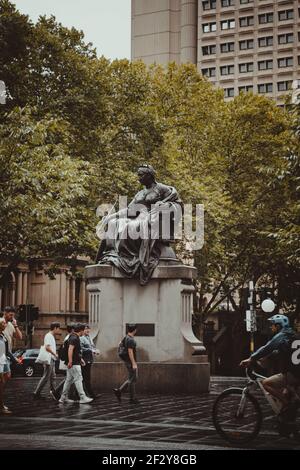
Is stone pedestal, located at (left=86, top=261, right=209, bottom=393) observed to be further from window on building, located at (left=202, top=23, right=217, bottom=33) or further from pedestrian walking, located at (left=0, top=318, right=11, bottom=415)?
window on building, located at (left=202, top=23, right=217, bottom=33)

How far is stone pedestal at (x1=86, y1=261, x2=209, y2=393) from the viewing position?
1741cm

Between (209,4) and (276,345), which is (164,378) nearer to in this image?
(276,345)

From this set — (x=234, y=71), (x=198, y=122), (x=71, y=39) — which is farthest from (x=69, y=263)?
(x=234, y=71)

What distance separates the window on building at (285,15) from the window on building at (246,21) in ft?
9.58

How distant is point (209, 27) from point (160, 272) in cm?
7521

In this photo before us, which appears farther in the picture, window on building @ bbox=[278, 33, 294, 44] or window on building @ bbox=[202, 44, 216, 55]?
window on building @ bbox=[202, 44, 216, 55]

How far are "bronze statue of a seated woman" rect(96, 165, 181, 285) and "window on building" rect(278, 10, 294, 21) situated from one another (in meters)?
72.3

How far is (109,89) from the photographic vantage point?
34844mm

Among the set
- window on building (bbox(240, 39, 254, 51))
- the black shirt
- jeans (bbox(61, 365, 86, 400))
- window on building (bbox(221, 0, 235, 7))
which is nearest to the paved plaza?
jeans (bbox(61, 365, 86, 400))

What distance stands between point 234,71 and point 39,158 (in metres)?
64.4

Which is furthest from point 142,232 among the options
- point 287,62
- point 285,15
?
point 285,15

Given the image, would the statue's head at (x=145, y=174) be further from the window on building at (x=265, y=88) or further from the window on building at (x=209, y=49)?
the window on building at (x=209, y=49)

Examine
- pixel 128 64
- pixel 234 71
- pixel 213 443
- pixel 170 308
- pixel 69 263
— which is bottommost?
pixel 213 443
